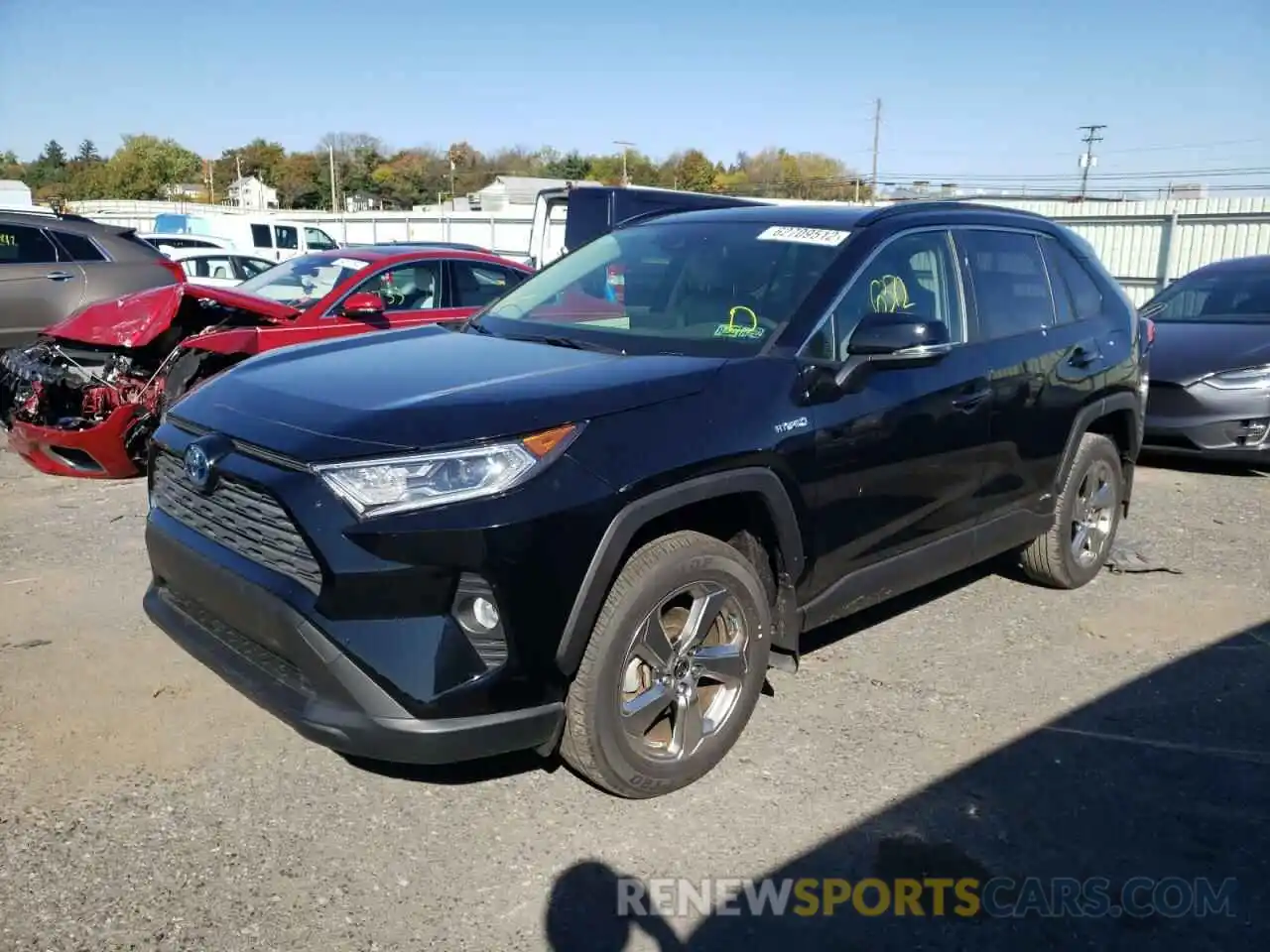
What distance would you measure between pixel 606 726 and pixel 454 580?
0.68 metres

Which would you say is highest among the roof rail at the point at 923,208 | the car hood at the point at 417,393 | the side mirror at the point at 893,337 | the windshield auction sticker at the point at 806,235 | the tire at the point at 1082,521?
the roof rail at the point at 923,208

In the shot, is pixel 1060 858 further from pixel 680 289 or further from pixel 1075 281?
pixel 1075 281

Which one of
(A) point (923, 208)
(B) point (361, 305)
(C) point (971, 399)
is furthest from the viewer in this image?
(B) point (361, 305)

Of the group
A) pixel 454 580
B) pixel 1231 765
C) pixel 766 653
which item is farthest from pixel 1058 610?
pixel 454 580

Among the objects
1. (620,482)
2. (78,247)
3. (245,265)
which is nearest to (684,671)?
(620,482)

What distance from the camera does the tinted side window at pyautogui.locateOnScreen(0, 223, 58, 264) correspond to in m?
9.08

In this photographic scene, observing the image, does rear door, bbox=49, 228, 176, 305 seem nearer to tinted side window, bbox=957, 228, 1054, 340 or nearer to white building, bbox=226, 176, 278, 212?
tinted side window, bbox=957, 228, 1054, 340

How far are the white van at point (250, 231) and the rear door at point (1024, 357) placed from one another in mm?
22577

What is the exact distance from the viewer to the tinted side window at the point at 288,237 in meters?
25.6

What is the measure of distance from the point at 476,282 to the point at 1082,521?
5.17m

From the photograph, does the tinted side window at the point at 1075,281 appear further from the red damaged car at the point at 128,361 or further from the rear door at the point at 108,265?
the rear door at the point at 108,265

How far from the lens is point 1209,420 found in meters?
7.50

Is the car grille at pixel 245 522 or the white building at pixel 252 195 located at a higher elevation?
the white building at pixel 252 195

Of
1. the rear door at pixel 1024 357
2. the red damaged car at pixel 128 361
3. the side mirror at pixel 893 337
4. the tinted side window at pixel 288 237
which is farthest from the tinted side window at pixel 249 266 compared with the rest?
the side mirror at pixel 893 337
